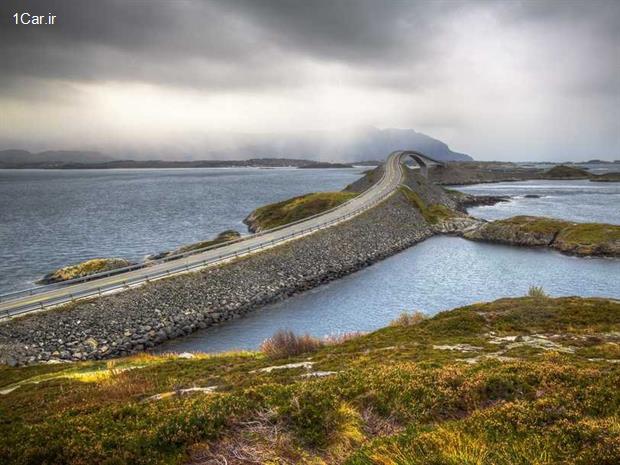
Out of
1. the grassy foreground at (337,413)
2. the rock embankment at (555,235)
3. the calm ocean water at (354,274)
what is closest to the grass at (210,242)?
the calm ocean water at (354,274)

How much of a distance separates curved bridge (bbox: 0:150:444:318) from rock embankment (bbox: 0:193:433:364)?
1.64 m

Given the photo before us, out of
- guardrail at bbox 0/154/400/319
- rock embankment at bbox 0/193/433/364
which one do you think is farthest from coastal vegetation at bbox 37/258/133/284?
rock embankment at bbox 0/193/433/364

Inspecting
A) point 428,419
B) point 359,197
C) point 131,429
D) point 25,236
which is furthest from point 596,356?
point 25,236

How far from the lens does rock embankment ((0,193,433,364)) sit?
30.6 metres

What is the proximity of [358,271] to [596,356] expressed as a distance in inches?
1634

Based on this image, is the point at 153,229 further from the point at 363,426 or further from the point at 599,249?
the point at 363,426

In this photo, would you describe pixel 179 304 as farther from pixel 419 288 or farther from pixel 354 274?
pixel 419 288

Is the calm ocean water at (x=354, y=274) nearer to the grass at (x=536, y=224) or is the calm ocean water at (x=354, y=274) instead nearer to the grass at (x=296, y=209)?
the grass at (x=536, y=224)

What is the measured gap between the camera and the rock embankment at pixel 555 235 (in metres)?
65.6

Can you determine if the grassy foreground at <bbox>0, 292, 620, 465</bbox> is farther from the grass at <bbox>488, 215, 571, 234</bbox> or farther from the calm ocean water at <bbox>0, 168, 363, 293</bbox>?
the grass at <bbox>488, 215, 571, 234</bbox>

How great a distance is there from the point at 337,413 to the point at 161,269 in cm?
3808

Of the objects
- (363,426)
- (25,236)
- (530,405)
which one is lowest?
(25,236)

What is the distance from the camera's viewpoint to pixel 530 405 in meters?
10.9

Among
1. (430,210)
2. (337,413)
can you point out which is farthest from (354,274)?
(430,210)
